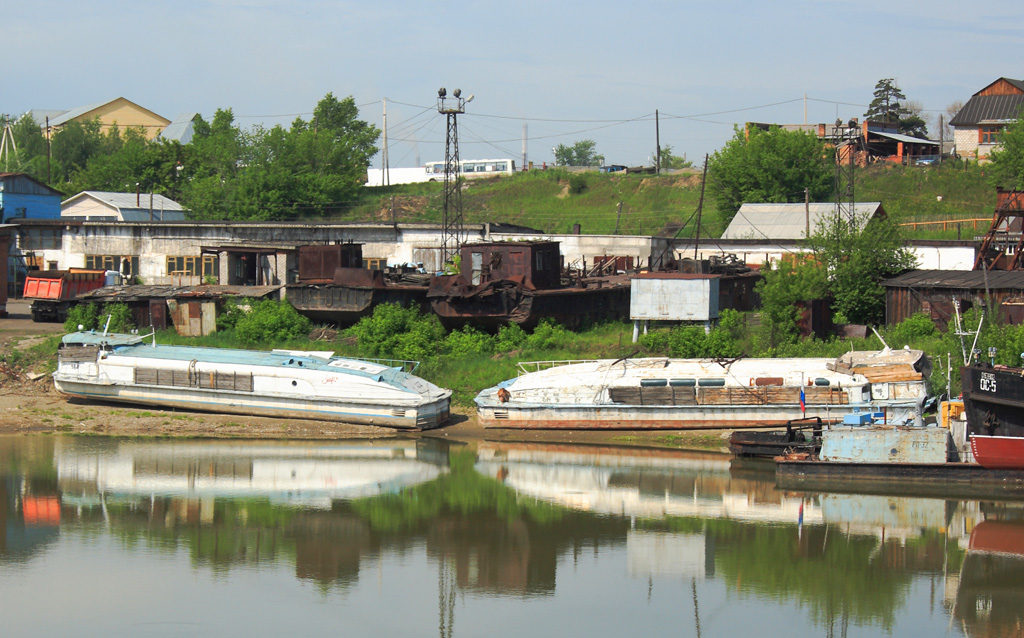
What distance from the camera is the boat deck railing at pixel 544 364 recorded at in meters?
32.9

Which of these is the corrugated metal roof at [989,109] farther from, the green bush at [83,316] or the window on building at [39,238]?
the green bush at [83,316]

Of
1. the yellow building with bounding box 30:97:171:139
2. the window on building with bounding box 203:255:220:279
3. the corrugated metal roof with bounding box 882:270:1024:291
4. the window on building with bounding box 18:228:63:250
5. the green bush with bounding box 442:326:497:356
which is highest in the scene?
the yellow building with bounding box 30:97:171:139

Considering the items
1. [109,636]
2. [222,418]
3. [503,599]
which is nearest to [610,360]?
[222,418]

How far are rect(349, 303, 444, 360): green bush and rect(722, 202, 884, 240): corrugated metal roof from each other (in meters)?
24.3

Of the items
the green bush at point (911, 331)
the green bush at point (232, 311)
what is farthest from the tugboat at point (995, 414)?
the green bush at point (232, 311)

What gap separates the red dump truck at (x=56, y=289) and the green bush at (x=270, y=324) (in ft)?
27.6

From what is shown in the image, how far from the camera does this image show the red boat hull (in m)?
25.0

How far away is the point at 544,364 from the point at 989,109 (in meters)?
58.7

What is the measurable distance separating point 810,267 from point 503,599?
24.3 m

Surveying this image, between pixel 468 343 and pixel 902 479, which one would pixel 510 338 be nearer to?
pixel 468 343

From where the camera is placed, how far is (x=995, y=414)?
82.7ft

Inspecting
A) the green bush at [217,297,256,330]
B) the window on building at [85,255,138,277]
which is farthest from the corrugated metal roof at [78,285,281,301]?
the window on building at [85,255,138,277]

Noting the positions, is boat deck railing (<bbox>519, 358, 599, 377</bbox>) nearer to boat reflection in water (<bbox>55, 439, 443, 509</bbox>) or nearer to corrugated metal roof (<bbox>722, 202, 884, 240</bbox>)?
boat reflection in water (<bbox>55, 439, 443, 509</bbox>)

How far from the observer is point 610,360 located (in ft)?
109
